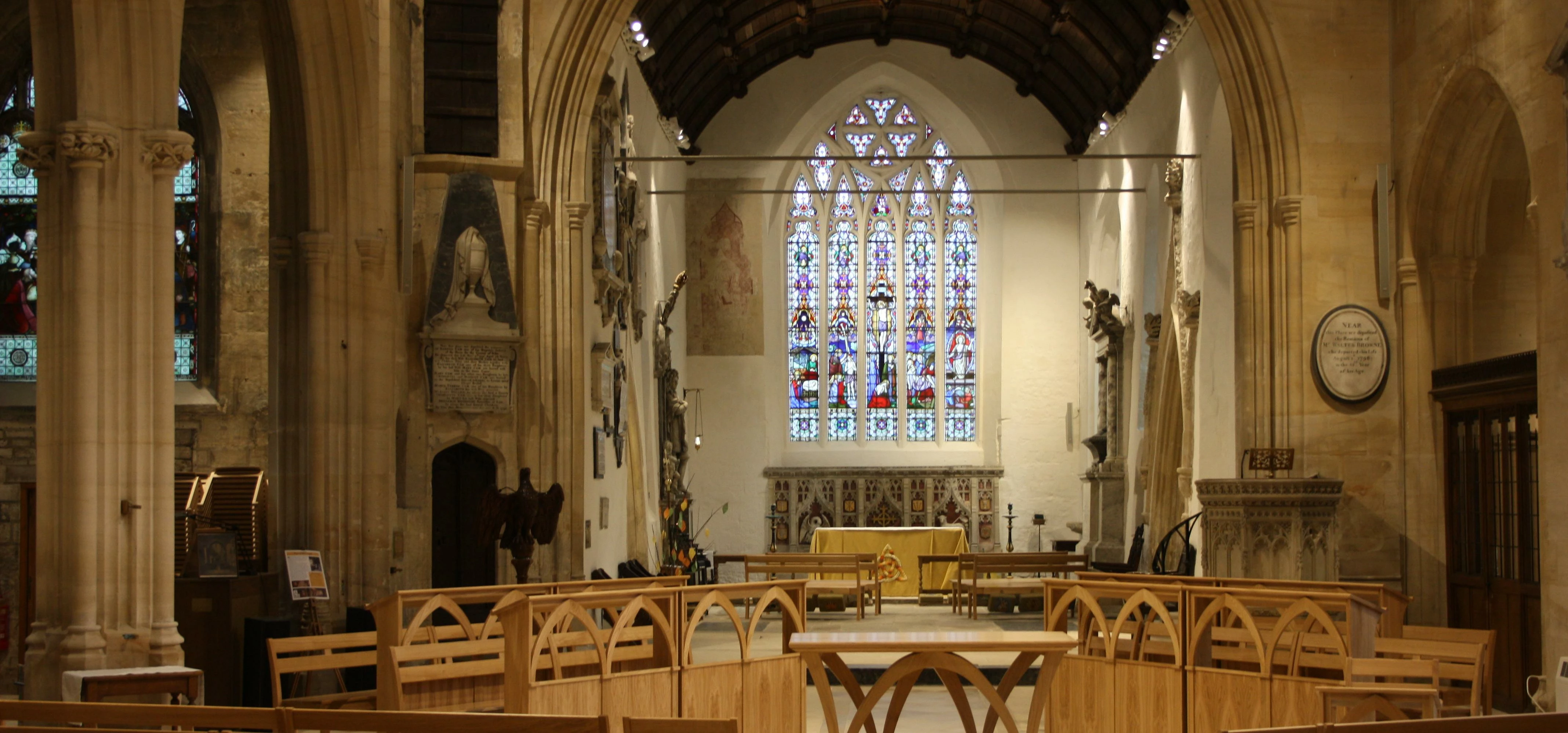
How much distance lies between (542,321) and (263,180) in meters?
2.57

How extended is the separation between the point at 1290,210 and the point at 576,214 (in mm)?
5165

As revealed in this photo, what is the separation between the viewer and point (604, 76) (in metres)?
12.8

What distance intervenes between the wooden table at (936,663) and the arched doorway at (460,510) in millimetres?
4749

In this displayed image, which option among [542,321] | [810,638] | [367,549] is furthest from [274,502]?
[810,638]

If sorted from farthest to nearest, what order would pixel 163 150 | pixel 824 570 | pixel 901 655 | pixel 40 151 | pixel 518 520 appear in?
pixel 824 570 → pixel 901 655 → pixel 518 520 → pixel 163 150 → pixel 40 151

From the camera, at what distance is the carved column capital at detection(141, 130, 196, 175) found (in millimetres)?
6695

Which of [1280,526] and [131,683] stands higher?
[1280,526]

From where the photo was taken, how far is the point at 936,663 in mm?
6227

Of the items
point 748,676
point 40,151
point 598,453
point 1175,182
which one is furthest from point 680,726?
point 1175,182

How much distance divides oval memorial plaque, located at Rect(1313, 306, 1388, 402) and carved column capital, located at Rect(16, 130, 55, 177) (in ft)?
25.8

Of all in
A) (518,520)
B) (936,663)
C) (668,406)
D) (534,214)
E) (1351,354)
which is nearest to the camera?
(936,663)

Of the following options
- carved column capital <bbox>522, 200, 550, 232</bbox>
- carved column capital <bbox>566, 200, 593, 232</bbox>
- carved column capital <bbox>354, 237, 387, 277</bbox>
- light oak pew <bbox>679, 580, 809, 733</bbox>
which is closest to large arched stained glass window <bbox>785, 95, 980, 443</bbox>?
carved column capital <bbox>566, 200, 593, 232</bbox>

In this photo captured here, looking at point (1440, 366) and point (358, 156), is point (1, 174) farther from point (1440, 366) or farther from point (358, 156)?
point (1440, 366)

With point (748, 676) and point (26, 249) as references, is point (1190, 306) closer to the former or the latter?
point (748, 676)
